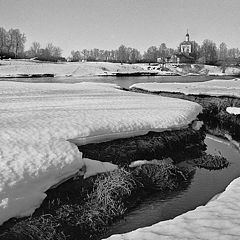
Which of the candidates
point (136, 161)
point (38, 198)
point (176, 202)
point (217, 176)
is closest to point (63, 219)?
point (38, 198)

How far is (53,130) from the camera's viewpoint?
12.1 meters

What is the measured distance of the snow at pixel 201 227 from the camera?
19.7ft

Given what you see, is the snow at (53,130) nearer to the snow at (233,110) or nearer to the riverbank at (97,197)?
the riverbank at (97,197)

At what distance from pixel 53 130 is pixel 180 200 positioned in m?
4.66

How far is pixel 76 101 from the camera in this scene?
2031 centimetres

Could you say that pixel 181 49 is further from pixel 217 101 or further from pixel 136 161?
pixel 136 161

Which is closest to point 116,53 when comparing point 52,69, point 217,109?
point 52,69

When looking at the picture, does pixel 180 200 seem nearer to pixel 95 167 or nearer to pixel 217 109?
pixel 95 167

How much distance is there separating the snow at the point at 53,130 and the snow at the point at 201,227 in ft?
11.9

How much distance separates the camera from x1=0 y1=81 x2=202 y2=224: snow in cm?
895

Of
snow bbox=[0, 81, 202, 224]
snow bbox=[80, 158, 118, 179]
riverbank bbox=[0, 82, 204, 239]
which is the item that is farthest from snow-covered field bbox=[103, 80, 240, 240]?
snow bbox=[80, 158, 118, 179]

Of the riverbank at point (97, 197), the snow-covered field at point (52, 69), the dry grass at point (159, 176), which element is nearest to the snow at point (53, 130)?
the riverbank at point (97, 197)

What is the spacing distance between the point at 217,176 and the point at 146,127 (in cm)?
332

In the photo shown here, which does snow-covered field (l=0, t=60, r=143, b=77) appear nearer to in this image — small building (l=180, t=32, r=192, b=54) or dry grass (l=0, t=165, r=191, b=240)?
dry grass (l=0, t=165, r=191, b=240)
